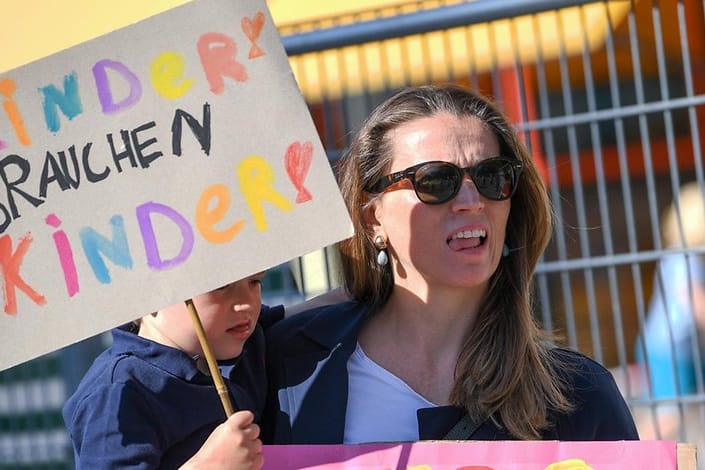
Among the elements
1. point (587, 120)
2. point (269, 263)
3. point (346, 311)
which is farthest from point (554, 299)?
point (269, 263)

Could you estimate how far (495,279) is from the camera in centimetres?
258

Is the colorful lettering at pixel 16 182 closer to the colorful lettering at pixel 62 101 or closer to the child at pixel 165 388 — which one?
the colorful lettering at pixel 62 101

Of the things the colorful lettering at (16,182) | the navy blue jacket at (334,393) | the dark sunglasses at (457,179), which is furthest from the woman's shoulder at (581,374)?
the colorful lettering at (16,182)

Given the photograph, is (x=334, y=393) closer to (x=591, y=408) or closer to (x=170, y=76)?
(x=591, y=408)

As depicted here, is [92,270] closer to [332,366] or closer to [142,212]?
[142,212]

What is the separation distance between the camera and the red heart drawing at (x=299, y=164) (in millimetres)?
2135

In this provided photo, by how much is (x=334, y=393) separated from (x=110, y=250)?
1.85 feet

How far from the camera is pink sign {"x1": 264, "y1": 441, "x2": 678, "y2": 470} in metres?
2.16

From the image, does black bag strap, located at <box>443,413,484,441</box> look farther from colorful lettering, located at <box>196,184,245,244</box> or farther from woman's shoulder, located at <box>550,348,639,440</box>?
colorful lettering, located at <box>196,184,245,244</box>

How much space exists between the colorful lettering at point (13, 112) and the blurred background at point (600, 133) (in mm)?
1962

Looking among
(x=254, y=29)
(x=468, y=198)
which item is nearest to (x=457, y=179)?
(x=468, y=198)

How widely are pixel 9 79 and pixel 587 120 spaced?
8.07 ft

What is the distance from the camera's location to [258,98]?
7.05ft

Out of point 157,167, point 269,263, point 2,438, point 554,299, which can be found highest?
point 157,167
